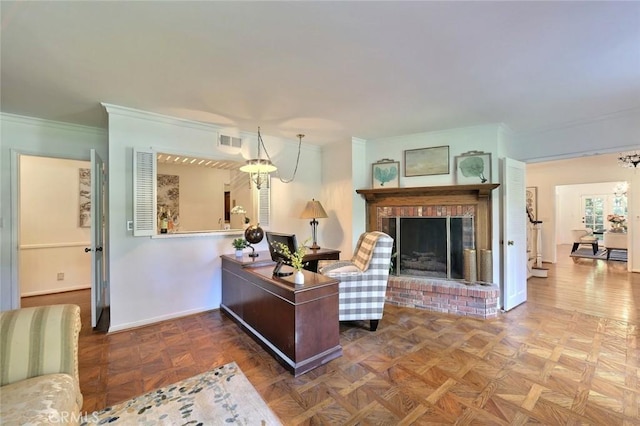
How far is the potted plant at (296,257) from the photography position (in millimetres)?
2307

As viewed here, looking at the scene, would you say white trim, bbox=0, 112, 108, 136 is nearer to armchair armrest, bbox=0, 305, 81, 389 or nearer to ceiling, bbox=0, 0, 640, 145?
ceiling, bbox=0, 0, 640, 145

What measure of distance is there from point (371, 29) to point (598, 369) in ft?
10.1

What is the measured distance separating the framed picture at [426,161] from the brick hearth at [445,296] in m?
1.52

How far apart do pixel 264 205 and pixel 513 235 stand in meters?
3.45

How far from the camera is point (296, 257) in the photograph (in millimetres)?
2475

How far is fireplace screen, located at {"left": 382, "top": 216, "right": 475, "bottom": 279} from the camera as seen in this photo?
153 inches

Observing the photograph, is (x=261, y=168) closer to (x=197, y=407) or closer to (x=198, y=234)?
(x=198, y=234)

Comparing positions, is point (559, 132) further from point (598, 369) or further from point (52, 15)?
point (52, 15)

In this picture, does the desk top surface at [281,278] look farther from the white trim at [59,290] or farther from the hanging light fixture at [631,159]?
the hanging light fixture at [631,159]

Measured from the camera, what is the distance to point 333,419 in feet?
5.65

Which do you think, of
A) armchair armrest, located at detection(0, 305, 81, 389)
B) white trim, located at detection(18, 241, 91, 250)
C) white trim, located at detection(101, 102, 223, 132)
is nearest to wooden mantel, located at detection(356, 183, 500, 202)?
white trim, located at detection(101, 102, 223, 132)

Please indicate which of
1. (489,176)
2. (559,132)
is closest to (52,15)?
(489,176)

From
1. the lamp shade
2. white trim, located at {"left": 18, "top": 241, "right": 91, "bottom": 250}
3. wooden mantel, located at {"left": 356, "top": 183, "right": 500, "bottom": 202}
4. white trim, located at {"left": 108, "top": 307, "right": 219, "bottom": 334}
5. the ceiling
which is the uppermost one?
the ceiling

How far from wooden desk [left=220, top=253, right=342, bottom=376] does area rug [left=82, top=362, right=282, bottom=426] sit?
39cm
